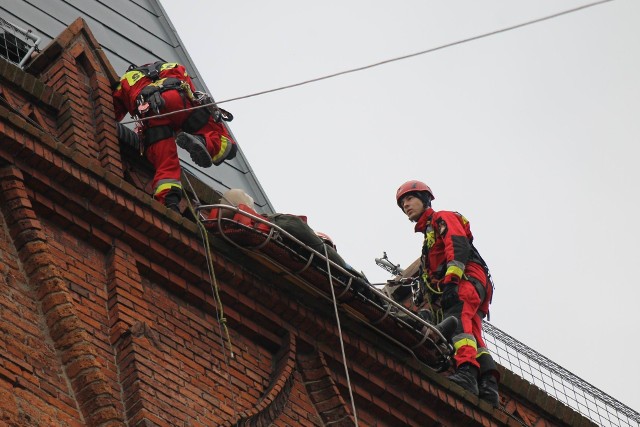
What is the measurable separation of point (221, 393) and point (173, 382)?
0.59 metres

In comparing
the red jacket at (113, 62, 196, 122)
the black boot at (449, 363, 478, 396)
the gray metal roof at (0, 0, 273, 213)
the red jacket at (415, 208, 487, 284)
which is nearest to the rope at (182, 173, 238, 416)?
the red jacket at (113, 62, 196, 122)

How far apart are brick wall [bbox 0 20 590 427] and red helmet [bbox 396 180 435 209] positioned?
264 cm

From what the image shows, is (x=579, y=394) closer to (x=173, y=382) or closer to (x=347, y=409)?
(x=347, y=409)

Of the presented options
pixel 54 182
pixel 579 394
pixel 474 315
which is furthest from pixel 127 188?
pixel 579 394

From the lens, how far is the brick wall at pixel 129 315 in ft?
41.8

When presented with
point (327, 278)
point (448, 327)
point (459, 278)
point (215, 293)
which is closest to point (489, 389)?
point (448, 327)

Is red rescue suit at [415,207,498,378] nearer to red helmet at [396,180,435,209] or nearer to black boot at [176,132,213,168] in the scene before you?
red helmet at [396,180,435,209]

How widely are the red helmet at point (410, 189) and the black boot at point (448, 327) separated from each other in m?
2.04

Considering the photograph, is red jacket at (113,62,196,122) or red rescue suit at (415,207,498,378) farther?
red rescue suit at (415,207,498,378)

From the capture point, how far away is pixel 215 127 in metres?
16.2

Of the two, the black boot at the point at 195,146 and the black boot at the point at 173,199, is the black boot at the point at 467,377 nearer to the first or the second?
the black boot at the point at 195,146

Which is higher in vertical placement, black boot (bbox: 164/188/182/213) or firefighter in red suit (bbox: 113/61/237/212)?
firefighter in red suit (bbox: 113/61/237/212)

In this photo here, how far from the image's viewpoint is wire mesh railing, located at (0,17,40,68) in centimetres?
1680

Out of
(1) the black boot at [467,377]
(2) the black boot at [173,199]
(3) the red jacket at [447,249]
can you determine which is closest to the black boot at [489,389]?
(1) the black boot at [467,377]
